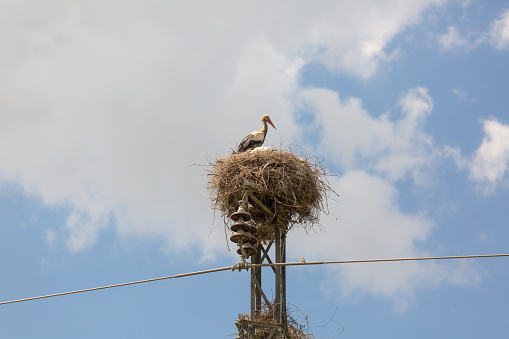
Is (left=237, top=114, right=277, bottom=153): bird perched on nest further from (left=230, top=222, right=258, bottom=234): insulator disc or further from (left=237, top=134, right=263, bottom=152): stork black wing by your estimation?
(left=230, top=222, right=258, bottom=234): insulator disc

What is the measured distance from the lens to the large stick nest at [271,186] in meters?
11.5

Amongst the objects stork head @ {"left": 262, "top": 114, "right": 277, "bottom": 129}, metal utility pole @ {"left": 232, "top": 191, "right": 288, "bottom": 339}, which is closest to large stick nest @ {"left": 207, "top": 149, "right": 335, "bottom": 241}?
metal utility pole @ {"left": 232, "top": 191, "right": 288, "bottom": 339}

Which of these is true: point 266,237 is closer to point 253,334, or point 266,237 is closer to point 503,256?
point 253,334

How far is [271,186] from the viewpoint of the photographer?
11.5 m

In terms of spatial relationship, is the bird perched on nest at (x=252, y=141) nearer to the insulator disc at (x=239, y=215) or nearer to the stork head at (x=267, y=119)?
the stork head at (x=267, y=119)

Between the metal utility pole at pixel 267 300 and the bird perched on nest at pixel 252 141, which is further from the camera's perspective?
the bird perched on nest at pixel 252 141

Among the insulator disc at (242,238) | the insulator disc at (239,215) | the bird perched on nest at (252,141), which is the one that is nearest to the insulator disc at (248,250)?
the insulator disc at (242,238)

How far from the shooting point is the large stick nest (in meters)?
11.5

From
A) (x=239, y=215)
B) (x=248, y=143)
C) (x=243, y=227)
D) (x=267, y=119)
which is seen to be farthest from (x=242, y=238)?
(x=267, y=119)

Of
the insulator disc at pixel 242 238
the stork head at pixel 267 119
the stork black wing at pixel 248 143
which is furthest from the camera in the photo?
the stork head at pixel 267 119

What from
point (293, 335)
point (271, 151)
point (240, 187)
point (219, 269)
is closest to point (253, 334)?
point (293, 335)

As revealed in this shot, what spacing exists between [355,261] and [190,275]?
201cm

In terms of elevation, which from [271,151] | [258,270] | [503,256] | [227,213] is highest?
[271,151]

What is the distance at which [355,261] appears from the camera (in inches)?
324
